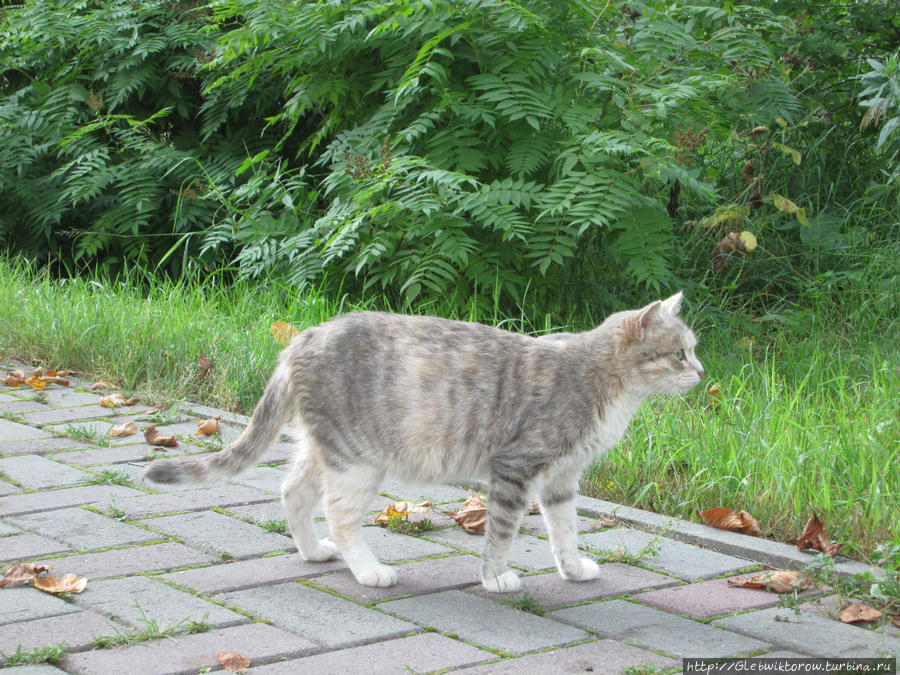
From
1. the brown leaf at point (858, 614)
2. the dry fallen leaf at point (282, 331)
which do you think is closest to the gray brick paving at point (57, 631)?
the brown leaf at point (858, 614)

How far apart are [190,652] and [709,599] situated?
1.84m

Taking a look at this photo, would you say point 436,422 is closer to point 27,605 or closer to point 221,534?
point 221,534

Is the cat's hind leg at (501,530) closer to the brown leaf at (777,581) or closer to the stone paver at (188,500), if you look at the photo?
the brown leaf at (777,581)

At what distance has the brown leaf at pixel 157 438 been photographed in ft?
18.3

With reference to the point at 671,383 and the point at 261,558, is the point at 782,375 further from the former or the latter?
the point at 261,558

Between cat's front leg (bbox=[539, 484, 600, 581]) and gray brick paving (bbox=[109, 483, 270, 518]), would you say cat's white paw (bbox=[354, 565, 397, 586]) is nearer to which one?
cat's front leg (bbox=[539, 484, 600, 581])

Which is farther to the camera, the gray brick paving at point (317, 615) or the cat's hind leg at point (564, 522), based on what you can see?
the cat's hind leg at point (564, 522)

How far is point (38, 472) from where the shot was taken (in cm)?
509

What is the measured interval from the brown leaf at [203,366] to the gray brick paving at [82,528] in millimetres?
2294

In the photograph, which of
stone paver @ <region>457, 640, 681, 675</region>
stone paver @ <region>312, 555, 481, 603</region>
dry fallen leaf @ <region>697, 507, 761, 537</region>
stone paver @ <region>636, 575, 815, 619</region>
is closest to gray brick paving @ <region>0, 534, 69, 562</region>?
stone paver @ <region>312, 555, 481, 603</region>

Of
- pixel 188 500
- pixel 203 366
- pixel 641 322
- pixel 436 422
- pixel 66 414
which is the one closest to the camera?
pixel 436 422

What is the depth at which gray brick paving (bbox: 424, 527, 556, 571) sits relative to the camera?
4.26m

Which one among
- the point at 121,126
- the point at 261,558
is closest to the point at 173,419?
the point at 261,558

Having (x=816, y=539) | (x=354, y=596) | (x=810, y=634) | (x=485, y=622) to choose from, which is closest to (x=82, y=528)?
(x=354, y=596)
